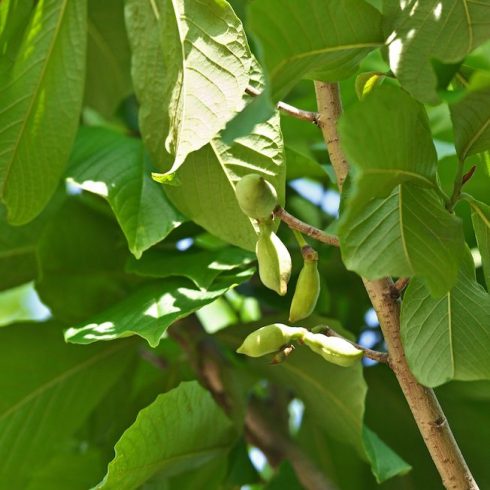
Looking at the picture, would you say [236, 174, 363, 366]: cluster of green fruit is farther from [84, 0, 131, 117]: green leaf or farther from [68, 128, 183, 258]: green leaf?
[84, 0, 131, 117]: green leaf

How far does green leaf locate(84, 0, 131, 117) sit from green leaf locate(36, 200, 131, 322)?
0.21 meters

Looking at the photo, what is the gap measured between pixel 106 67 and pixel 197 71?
1.45 feet

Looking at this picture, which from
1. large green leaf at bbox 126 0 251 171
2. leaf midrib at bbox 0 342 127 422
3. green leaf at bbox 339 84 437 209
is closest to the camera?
green leaf at bbox 339 84 437 209

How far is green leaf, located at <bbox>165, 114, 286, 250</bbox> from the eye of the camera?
0.55m

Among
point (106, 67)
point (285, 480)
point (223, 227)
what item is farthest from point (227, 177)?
point (106, 67)

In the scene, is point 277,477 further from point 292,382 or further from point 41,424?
point 41,424

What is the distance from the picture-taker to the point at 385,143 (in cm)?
42

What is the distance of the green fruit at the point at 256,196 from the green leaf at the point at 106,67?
52cm

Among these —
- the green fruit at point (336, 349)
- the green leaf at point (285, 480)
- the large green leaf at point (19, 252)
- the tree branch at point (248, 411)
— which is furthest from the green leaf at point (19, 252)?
the green fruit at point (336, 349)

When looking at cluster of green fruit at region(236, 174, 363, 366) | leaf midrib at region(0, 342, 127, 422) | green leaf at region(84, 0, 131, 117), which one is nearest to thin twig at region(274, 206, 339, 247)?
cluster of green fruit at region(236, 174, 363, 366)

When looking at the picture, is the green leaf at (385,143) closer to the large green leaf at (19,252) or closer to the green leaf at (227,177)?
the green leaf at (227,177)

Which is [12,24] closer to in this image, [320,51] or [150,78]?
[150,78]

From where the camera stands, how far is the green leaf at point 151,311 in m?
0.58

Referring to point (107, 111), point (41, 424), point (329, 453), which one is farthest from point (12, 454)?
point (107, 111)
